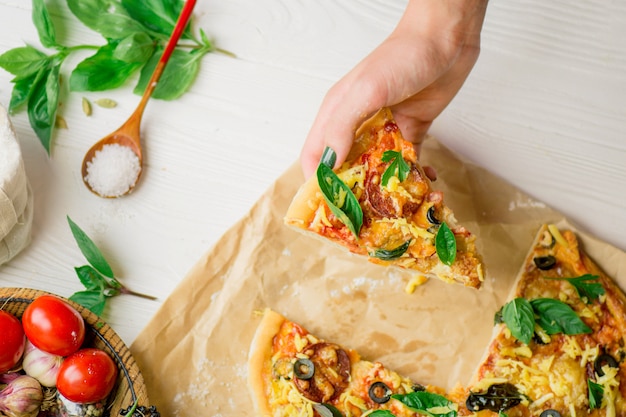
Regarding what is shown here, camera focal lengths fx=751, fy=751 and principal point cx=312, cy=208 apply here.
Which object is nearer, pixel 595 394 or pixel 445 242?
pixel 445 242

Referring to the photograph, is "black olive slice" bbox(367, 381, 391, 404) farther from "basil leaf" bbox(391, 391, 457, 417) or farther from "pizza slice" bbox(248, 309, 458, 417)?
"basil leaf" bbox(391, 391, 457, 417)

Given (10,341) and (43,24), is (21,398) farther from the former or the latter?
(43,24)

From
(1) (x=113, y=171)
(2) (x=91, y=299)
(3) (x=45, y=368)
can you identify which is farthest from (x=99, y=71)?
(3) (x=45, y=368)

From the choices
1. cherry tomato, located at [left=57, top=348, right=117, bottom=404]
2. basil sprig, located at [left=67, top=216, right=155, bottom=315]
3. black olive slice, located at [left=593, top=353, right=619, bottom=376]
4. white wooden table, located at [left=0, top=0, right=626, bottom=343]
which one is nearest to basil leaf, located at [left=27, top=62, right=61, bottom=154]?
white wooden table, located at [left=0, top=0, right=626, bottom=343]

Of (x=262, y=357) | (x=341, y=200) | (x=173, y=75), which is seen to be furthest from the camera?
(x=173, y=75)

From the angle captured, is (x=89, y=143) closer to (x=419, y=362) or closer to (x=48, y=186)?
A: (x=48, y=186)

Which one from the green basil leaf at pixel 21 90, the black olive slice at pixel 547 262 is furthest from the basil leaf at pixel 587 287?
the green basil leaf at pixel 21 90
